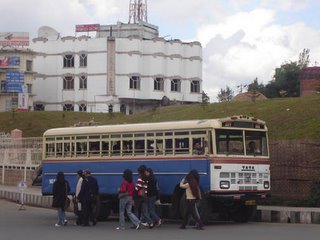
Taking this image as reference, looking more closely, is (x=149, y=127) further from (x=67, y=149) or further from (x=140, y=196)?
(x=67, y=149)

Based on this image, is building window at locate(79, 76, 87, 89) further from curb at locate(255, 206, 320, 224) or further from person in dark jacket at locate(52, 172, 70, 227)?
person in dark jacket at locate(52, 172, 70, 227)

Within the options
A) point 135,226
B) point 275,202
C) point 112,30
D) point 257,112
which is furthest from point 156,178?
Answer: point 112,30

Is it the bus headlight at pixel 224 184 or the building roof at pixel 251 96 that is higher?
the building roof at pixel 251 96

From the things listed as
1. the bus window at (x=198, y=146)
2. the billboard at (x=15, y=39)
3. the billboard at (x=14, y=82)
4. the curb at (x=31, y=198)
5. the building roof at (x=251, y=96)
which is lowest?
the curb at (x=31, y=198)

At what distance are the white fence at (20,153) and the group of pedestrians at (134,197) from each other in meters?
17.1

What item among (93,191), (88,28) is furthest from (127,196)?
(88,28)

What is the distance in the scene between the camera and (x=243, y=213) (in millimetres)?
22500

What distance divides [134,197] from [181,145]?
223 centimetres

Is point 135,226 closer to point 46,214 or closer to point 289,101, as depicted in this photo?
point 46,214

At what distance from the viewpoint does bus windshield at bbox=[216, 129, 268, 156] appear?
20.8 meters

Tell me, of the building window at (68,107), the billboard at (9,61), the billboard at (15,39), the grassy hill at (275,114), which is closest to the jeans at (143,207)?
the grassy hill at (275,114)

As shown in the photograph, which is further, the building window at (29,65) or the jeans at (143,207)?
the building window at (29,65)

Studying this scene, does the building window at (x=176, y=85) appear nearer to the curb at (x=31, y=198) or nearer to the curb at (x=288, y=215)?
the curb at (x=31, y=198)

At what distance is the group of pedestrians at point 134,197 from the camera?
19734mm
